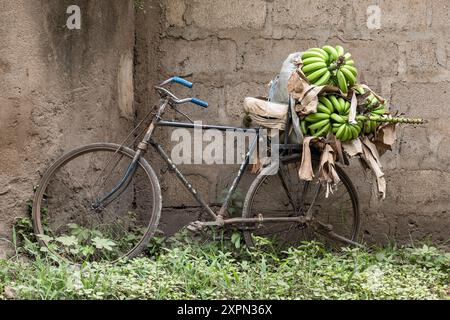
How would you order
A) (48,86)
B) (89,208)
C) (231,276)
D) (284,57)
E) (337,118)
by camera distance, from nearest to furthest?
(231,276) < (48,86) < (337,118) < (89,208) < (284,57)

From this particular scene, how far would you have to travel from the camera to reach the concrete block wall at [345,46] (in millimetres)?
6770

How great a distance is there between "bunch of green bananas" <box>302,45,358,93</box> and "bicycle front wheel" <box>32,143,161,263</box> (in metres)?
1.35

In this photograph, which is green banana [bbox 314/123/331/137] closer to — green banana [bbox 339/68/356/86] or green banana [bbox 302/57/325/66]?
green banana [bbox 339/68/356/86]

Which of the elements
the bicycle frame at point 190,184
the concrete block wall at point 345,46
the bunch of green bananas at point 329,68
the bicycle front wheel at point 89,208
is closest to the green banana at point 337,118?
the bunch of green bananas at point 329,68

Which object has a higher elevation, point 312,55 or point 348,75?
point 312,55

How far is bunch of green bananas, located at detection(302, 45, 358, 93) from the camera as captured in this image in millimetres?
6070

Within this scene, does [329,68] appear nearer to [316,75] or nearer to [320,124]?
[316,75]

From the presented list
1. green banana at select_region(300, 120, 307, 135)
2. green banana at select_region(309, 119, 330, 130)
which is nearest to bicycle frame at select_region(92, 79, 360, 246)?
green banana at select_region(300, 120, 307, 135)

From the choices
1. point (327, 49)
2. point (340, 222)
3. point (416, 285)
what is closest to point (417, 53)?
point (327, 49)

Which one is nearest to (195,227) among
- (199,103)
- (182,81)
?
(199,103)

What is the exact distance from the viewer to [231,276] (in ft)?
18.8

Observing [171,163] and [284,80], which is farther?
[171,163]

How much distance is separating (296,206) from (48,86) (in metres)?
2.04

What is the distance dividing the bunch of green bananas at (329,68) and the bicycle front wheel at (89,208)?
53.1 inches
